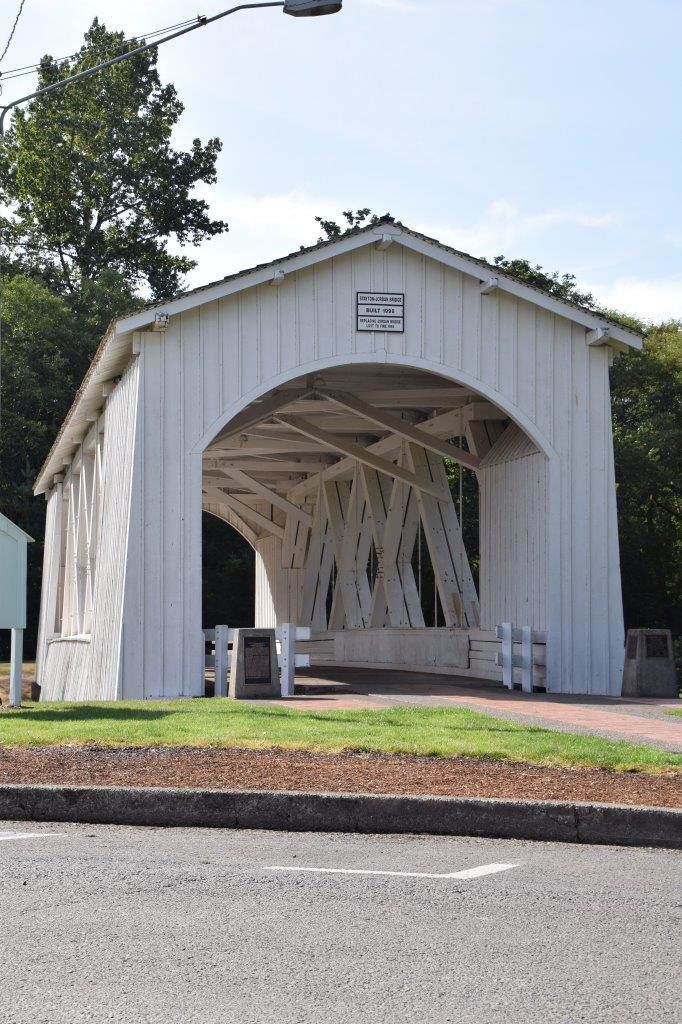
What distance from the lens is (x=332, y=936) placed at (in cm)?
511

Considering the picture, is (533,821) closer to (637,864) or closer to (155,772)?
(637,864)

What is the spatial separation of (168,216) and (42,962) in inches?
2091

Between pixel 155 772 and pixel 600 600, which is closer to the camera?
pixel 155 772

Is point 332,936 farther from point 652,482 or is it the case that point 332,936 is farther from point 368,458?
point 652,482

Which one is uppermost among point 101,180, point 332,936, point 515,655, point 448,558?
point 101,180

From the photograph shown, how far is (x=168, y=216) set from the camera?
55812mm

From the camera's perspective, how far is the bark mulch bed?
8461 millimetres

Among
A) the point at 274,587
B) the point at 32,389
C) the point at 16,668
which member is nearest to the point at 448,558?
the point at 16,668

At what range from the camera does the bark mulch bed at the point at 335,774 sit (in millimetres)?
8461

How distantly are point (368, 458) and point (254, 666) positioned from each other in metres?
8.11

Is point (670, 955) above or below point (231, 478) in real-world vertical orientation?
below

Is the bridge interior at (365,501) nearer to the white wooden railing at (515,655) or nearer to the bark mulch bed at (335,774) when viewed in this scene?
the white wooden railing at (515,655)

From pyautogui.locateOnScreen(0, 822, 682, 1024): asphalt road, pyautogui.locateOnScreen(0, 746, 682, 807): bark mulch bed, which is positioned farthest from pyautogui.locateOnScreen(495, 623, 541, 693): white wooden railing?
pyautogui.locateOnScreen(0, 822, 682, 1024): asphalt road

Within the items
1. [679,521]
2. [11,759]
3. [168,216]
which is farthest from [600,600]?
[168,216]
